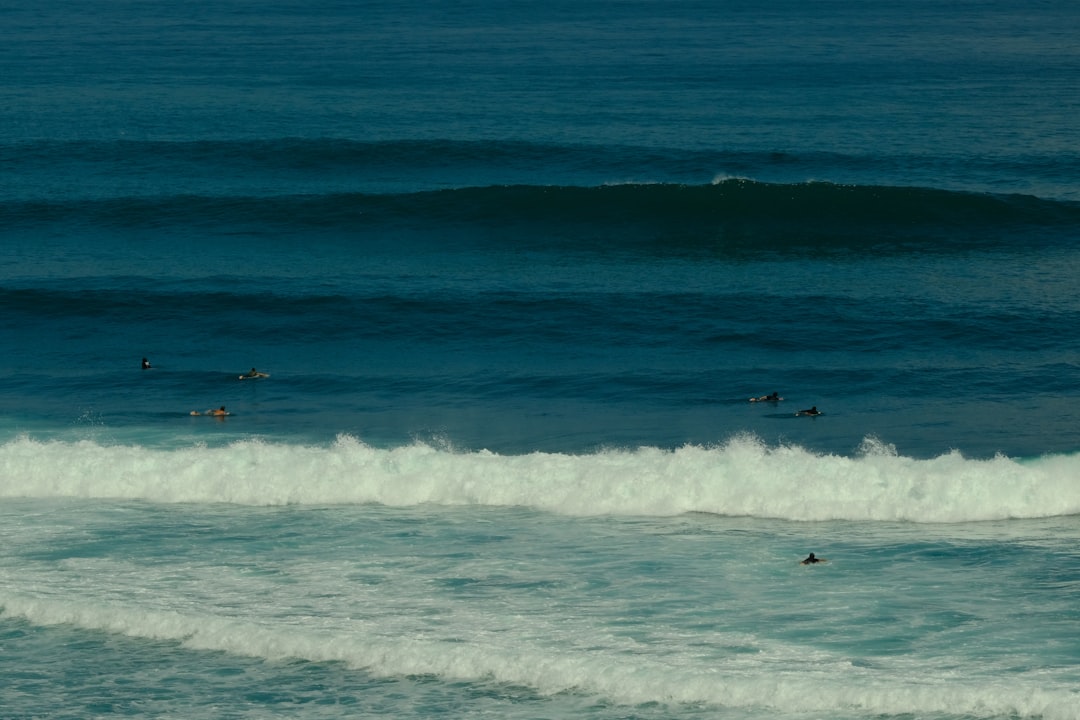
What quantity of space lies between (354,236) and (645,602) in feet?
84.7

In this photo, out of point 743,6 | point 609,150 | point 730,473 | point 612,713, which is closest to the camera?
point 612,713

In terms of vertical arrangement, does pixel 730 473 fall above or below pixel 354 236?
below

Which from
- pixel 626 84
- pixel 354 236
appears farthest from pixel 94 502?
pixel 626 84

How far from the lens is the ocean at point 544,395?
2058 cm

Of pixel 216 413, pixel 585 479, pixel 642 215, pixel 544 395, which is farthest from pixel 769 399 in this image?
pixel 642 215

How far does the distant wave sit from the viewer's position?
2581cm

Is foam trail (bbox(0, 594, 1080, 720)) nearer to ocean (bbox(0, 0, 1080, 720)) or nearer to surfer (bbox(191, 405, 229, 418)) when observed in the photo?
ocean (bbox(0, 0, 1080, 720))

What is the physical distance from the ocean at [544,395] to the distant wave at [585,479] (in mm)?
77

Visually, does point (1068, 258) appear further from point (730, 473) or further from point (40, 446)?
point (40, 446)

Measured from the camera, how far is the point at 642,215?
150ft

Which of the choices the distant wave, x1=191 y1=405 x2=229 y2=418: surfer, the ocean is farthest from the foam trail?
x1=191 y1=405 x2=229 y2=418: surfer

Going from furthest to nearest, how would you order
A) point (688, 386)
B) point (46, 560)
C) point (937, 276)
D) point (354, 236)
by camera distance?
1. point (354, 236)
2. point (937, 276)
3. point (688, 386)
4. point (46, 560)

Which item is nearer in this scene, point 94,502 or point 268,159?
point 94,502

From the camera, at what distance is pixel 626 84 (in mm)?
65250
